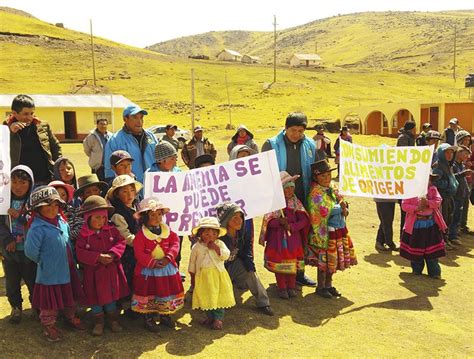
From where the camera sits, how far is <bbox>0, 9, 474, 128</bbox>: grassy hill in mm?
46938

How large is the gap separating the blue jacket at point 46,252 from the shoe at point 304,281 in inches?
116

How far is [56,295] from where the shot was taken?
4543 millimetres

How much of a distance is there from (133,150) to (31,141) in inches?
43.9

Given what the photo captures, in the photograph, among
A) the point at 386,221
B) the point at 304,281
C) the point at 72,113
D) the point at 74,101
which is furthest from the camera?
the point at 74,101

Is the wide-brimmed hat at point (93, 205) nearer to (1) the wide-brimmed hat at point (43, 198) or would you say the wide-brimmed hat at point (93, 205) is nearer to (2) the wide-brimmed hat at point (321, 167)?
(1) the wide-brimmed hat at point (43, 198)

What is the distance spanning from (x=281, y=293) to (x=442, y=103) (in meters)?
26.8

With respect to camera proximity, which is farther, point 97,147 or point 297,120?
point 97,147

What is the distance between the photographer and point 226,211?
5168 mm

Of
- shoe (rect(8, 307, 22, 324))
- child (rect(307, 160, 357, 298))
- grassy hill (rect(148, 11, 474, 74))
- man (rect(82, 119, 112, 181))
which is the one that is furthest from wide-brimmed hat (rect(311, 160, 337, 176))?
grassy hill (rect(148, 11, 474, 74))

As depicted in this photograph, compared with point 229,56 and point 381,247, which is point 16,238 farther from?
point 229,56

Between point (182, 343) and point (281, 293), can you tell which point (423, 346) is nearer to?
point (281, 293)

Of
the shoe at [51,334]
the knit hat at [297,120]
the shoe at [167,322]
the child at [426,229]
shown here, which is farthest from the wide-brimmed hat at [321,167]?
the shoe at [51,334]

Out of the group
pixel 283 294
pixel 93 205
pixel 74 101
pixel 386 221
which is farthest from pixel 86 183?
pixel 74 101

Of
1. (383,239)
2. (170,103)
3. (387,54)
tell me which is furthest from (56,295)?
(387,54)
